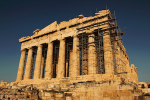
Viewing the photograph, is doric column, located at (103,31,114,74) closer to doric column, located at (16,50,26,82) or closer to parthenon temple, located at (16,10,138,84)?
parthenon temple, located at (16,10,138,84)

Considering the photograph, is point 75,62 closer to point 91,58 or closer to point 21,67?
point 91,58

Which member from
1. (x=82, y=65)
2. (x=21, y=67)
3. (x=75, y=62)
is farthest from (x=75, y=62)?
(x=21, y=67)

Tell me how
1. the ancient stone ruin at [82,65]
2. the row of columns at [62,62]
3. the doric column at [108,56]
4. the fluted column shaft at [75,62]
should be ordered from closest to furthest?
1. the ancient stone ruin at [82,65]
2. the doric column at [108,56]
3. the row of columns at [62,62]
4. the fluted column shaft at [75,62]

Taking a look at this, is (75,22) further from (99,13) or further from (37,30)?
(37,30)

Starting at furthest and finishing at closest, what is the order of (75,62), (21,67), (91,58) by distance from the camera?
(21,67) → (75,62) → (91,58)

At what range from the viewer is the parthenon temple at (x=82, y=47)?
20062 mm

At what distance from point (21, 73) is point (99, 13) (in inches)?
742

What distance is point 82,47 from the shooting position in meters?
21.6

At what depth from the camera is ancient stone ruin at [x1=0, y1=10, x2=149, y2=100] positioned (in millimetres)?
11649

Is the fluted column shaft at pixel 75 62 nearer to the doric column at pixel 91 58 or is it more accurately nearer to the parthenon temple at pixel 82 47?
the parthenon temple at pixel 82 47

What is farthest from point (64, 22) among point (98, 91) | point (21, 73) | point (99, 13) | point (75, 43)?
point (98, 91)

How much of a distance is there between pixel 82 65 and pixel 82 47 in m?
2.77

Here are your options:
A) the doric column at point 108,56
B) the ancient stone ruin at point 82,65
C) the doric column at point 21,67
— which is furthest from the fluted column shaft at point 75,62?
the doric column at point 21,67

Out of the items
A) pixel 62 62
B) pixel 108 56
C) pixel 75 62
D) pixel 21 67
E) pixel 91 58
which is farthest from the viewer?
pixel 21 67
